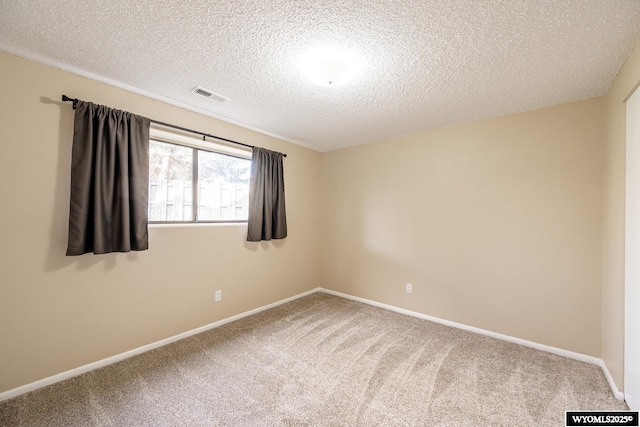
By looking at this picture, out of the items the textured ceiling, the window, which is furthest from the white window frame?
the textured ceiling

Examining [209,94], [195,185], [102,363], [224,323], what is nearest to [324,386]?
[224,323]

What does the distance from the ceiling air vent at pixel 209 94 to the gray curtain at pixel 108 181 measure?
542 millimetres

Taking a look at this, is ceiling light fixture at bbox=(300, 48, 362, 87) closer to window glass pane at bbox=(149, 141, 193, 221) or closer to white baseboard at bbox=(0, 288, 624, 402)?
window glass pane at bbox=(149, 141, 193, 221)

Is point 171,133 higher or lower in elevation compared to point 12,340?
higher

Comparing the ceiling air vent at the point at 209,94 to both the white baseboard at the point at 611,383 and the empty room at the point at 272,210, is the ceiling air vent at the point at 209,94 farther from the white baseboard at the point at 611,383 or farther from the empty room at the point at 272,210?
the white baseboard at the point at 611,383

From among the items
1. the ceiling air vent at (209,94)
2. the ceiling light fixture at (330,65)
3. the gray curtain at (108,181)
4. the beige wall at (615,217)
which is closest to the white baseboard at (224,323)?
the beige wall at (615,217)

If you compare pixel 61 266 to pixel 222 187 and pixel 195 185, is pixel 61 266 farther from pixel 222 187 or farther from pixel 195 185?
pixel 222 187

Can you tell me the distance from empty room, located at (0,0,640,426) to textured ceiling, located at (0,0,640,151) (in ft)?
0.05

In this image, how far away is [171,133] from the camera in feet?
8.39

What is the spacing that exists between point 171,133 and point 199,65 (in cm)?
92

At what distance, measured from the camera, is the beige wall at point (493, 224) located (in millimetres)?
2334

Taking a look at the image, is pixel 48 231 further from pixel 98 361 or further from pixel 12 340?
pixel 98 361

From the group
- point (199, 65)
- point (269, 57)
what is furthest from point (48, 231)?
point (269, 57)

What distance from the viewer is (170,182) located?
2.66 meters
